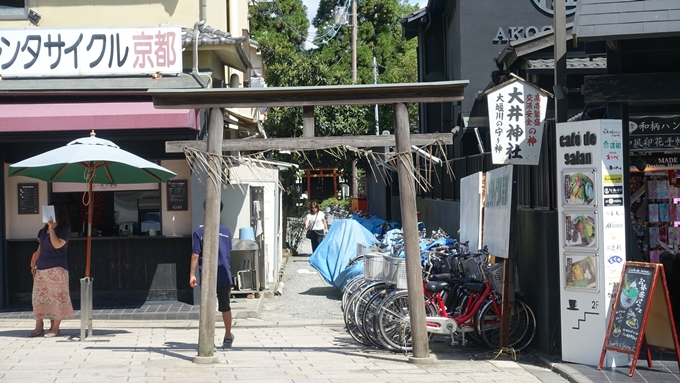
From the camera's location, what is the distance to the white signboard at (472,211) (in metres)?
12.3

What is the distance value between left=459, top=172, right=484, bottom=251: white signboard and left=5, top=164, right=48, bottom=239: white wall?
7.39 m

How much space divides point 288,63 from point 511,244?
2079 cm

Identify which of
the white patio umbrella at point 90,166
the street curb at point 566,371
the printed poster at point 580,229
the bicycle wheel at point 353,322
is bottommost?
the street curb at point 566,371

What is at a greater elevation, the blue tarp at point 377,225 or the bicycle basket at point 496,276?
the blue tarp at point 377,225

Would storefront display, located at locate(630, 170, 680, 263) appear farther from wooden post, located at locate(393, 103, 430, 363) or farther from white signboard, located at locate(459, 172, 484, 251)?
wooden post, located at locate(393, 103, 430, 363)

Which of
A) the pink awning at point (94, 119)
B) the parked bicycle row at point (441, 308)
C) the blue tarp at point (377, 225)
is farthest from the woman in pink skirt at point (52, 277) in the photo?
the blue tarp at point (377, 225)

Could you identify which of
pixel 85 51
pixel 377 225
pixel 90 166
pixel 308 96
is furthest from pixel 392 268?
pixel 377 225

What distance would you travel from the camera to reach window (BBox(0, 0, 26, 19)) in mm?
14195

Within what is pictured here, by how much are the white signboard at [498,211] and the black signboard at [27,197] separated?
7.84 m

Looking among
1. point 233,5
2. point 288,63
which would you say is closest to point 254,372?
point 233,5

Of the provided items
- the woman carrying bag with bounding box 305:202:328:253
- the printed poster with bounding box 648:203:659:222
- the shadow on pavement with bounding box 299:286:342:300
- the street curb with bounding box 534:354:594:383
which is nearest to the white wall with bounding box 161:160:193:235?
the shadow on pavement with bounding box 299:286:342:300

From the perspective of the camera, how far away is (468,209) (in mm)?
13367

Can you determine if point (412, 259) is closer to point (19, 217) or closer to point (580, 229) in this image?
point (580, 229)

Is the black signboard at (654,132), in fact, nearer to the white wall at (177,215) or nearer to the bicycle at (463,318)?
the bicycle at (463,318)
